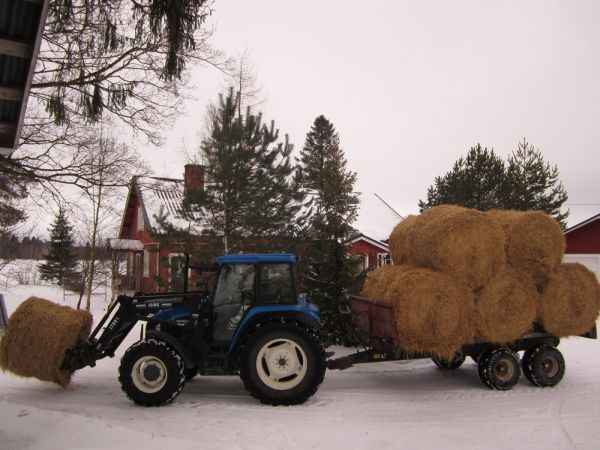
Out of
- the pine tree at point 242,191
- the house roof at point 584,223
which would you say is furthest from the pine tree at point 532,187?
the pine tree at point 242,191

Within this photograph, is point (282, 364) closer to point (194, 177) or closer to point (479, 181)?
point (194, 177)

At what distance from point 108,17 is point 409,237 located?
5.29 m

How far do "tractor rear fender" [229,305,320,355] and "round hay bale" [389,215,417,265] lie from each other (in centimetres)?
222

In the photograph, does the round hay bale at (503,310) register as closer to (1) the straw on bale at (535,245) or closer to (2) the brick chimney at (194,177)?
(1) the straw on bale at (535,245)

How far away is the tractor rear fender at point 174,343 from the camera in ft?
21.0

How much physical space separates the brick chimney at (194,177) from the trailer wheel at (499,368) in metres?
7.12

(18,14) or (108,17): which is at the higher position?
(108,17)

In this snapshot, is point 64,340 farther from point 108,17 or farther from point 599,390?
point 599,390

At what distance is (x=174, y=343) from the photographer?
6.42m

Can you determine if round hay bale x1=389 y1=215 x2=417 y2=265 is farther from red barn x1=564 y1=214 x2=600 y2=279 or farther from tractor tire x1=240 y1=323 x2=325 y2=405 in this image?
red barn x1=564 y1=214 x2=600 y2=279

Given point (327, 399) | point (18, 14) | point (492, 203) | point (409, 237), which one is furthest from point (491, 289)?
point (492, 203)

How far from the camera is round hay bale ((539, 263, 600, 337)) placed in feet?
23.4

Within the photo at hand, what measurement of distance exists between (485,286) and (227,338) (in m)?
3.67

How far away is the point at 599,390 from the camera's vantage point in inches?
282
